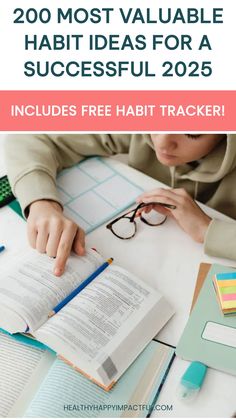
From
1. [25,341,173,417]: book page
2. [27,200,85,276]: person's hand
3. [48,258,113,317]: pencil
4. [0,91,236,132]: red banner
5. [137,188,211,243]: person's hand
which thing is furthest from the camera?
[0,91,236,132]: red banner

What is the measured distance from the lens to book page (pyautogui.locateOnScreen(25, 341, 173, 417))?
82cm

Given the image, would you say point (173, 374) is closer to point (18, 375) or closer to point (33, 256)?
point (18, 375)

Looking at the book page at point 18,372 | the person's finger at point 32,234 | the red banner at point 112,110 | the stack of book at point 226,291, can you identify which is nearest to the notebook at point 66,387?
the book page at point 18,372

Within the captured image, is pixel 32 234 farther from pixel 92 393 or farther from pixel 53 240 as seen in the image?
pixel 92 393

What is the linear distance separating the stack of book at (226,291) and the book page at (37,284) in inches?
9.3

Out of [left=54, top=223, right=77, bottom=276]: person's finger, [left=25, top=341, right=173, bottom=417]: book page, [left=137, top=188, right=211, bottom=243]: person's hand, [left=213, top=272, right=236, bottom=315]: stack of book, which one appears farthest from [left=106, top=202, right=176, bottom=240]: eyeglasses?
[left=25, top=341, right=173, bottom=417]: book page

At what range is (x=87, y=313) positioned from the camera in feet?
3.03

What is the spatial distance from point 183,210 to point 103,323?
0.37 metres

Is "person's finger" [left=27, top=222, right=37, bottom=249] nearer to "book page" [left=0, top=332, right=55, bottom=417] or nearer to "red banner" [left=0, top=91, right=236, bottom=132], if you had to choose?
"book page" [left=0, top=332, right=55, bottom=417]

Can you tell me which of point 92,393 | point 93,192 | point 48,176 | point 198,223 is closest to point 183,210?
point 198,223

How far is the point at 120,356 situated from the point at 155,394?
84 millimetres

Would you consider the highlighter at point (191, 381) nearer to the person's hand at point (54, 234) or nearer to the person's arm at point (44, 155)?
the person's hand at point (54, 234)

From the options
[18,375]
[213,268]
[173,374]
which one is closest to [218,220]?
[213,268]

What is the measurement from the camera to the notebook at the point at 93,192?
120cm
